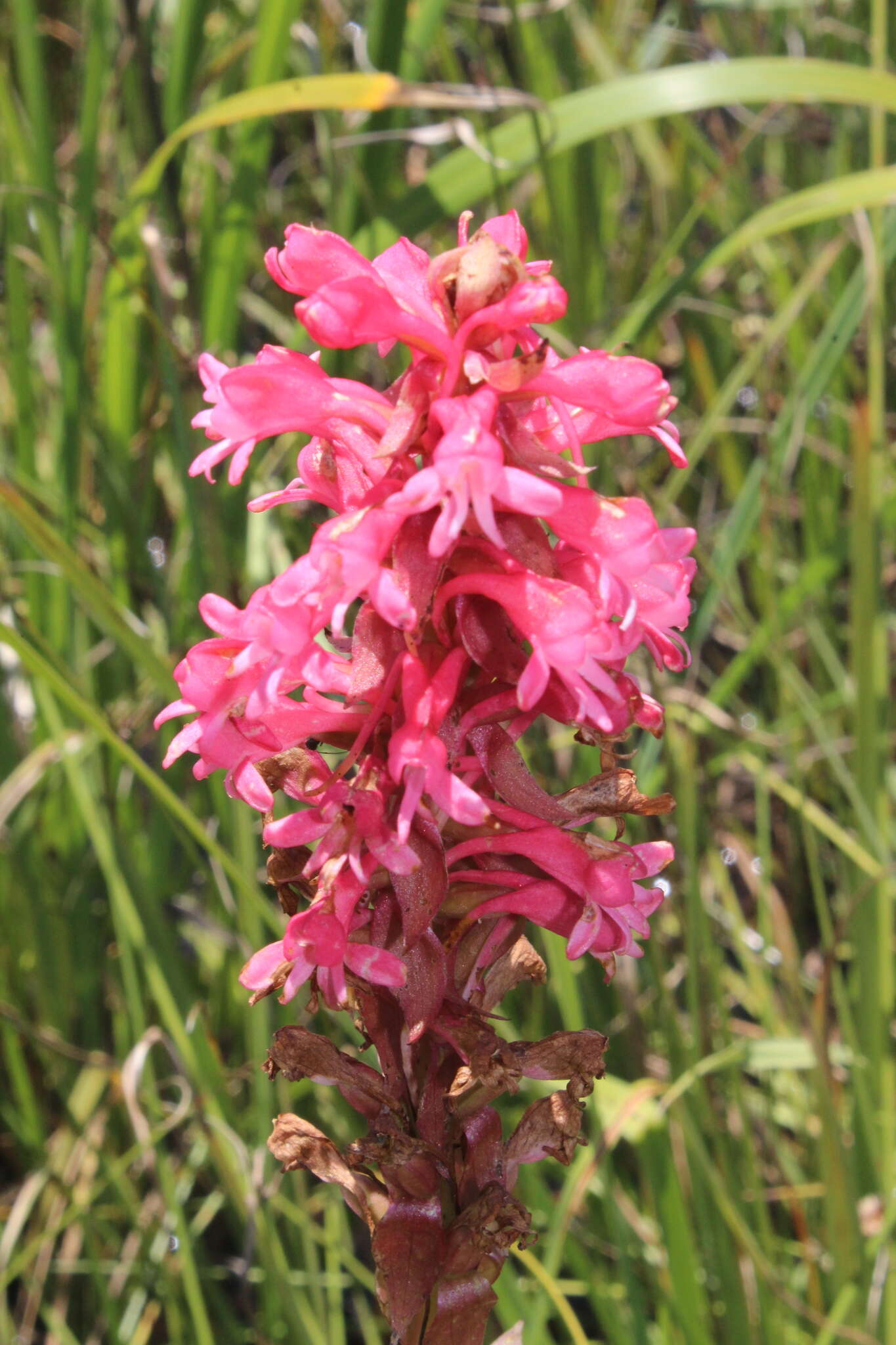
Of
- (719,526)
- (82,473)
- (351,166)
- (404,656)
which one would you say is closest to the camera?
(404,656)

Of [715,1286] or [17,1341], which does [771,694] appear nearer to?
[715,1286]

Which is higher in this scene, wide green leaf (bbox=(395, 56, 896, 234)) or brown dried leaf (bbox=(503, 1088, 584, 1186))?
wide green leaf (bbox=(395, 56, 896, 234))

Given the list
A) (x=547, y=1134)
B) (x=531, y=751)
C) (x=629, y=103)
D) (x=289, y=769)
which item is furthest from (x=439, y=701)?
(x=629, y=103)

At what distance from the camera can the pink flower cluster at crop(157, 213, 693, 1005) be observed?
0.98 m

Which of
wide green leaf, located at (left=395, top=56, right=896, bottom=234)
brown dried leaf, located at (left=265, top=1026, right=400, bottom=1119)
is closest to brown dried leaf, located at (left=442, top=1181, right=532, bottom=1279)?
brown dried leaf, located at (left=265, top=1026, right=400, bottom=1119)

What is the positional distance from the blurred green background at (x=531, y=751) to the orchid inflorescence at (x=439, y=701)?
40cm

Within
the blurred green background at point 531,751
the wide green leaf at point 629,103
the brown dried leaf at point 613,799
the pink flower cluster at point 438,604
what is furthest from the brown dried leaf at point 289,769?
the wide green leaf at point 629,103

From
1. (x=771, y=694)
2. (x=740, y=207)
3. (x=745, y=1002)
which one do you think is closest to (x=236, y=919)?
(x=745, y=1002)

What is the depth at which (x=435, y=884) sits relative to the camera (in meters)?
1.03

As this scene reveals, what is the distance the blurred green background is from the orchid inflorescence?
40 cm

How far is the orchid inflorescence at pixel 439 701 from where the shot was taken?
0.99 m

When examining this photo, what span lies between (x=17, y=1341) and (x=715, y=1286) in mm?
1041

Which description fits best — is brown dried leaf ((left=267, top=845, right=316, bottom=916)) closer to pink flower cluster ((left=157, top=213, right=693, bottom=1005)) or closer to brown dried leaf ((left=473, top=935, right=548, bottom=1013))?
pink flower cluster ((left=157, top=213, right=693, bottom=1005))

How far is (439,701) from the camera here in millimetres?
990
